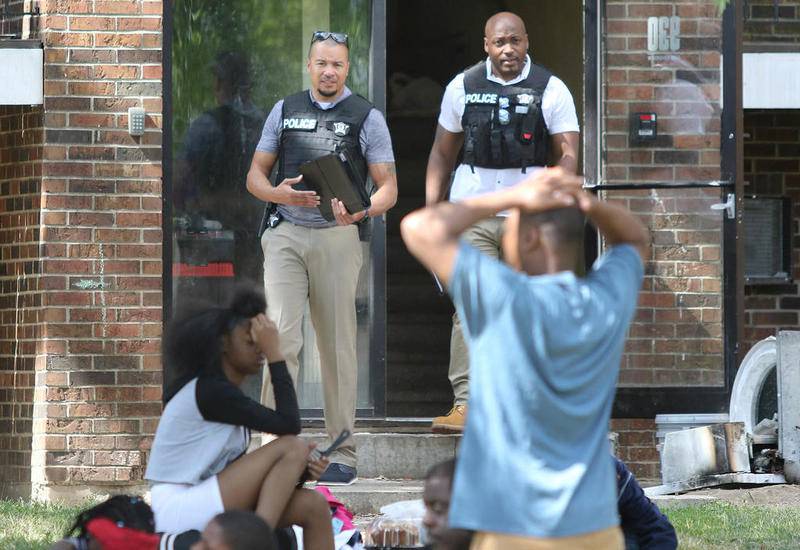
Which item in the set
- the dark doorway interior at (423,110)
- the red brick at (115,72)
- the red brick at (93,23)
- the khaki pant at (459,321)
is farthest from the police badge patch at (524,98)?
the red brick at (93,23)

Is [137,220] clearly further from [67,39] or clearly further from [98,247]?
[67,39]

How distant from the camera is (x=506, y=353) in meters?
3.41

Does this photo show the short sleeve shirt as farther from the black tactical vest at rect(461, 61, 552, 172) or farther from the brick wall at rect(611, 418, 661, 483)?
the brick wall at rect(611, 418, 661, 483)

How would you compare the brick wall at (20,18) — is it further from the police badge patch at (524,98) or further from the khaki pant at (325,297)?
the police badge patch at (524,98)

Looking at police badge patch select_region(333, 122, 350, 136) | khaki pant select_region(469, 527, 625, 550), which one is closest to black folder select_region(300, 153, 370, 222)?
police badge patch select_region(333, 122, 350, 136)

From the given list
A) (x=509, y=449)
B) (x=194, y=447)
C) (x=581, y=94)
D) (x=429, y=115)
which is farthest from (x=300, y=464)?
(x=429, y=115)

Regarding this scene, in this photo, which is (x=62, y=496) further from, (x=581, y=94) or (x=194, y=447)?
(x=581, y=94)

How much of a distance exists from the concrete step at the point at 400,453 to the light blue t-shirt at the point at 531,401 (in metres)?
4.24

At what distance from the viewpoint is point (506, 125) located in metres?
7.25

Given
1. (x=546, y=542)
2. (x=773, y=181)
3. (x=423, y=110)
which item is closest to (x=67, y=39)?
(x=423, y=110)

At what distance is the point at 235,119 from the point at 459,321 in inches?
83.9

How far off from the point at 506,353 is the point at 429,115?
815 centimetres

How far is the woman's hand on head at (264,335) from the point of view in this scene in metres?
5.34

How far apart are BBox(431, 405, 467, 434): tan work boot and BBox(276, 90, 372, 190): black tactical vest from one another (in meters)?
1.22
